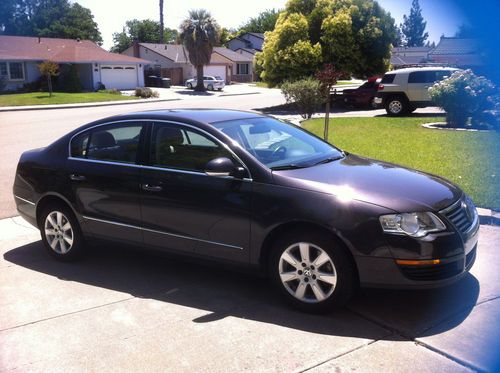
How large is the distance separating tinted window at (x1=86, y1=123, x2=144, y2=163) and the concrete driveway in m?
1.15

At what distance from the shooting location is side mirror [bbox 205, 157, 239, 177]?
4.31m

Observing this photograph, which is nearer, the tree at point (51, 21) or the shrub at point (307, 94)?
the shrub at point (307, 94)

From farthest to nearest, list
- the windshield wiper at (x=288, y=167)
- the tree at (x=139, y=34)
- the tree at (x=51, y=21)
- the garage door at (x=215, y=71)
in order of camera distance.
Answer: the tree at (x=139, y=34) → the tree at (x=51, y=21) → the garage door at (x=215, y=71) → the windshield wiper at (x=288, y=167)

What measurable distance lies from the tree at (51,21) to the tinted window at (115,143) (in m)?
67.8

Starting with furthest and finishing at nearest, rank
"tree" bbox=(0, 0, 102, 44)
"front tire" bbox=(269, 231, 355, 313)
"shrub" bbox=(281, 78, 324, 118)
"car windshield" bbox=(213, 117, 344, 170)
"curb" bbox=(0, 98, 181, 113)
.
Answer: "tree" bbox=(0, 0, 102, 44) < "curb" bbox=(0, 98, 181, 113) < "shrub" bbox=(281, 78, 324, 118) < "car windshield" bbox=(213, 117, 344, 170) < "front tire" bbox=(269, 231, 355, 313)

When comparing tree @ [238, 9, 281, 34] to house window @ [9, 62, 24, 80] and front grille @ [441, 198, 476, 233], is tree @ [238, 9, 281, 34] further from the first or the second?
front grille @ [441, 198, 476, 233]

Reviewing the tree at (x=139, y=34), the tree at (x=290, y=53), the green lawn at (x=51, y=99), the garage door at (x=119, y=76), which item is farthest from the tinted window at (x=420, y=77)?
the tree at (x=139, y=34)

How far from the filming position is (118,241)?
5.16 metres

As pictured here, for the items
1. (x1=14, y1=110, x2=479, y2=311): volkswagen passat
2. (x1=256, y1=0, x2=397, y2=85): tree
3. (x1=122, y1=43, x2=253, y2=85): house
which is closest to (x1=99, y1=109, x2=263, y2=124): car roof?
(x1=14, y1=110, x2=479, y2=311): volkswagen passat

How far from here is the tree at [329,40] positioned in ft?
86.7

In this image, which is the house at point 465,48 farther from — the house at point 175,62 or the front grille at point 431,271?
the house at point 175,62

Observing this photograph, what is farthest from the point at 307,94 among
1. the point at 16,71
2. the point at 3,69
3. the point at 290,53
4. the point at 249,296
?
the point at 16,71

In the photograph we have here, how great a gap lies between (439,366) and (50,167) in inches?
165

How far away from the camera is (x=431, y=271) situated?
3.83m
